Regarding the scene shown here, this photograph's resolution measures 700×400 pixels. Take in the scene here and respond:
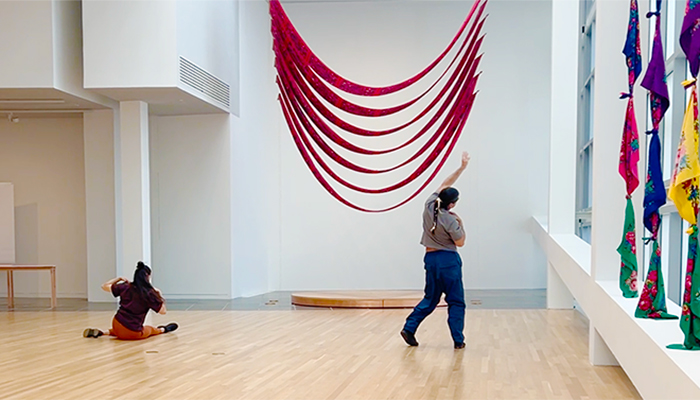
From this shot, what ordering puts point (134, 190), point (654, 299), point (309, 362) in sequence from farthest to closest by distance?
point (134, 190) < point (309, 362) < point (654, 299)

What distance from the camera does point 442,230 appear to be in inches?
277

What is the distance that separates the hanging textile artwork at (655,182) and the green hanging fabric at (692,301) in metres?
0.60

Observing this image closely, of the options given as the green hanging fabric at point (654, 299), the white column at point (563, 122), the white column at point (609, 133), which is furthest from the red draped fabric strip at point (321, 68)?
the green hanging fabric at point (654, 299)

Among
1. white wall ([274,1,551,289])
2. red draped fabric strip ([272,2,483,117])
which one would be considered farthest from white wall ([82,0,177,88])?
white wall ([274,1,551,289])

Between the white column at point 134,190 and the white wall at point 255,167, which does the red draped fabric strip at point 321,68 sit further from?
the white wall at point 255,167

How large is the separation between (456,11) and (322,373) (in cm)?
965

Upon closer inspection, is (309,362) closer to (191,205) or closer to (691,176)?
(691,176)

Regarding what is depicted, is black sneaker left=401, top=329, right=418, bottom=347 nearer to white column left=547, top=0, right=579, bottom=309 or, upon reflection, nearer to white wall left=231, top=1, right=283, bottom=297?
white column left=547, top=0, right=579, bottom=309

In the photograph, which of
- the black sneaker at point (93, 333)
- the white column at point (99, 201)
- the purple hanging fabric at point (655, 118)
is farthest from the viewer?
the white column at point (99, 201)

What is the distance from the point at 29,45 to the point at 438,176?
23.3 feet

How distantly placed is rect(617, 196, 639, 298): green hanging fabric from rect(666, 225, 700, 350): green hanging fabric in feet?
5.54

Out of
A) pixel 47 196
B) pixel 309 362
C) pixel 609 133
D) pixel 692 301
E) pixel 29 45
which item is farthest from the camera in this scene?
pixel 47 196

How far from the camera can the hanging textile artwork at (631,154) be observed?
4.92m

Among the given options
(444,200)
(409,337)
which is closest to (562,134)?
(444,200)
